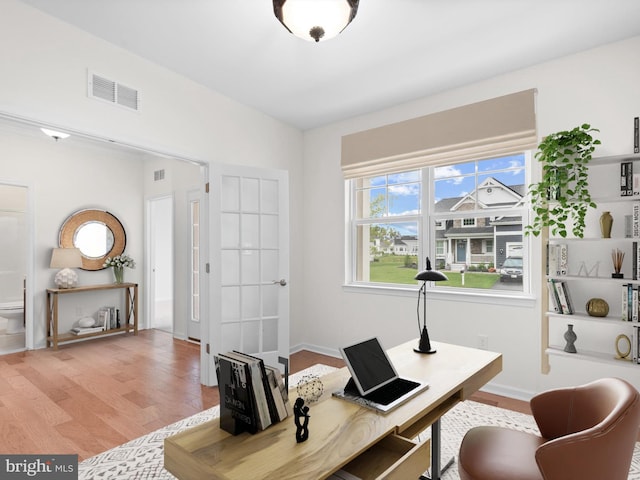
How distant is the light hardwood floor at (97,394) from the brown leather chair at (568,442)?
147 centimetres

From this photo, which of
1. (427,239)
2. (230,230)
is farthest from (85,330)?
(427,239)

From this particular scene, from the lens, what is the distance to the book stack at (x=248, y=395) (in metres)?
1.26

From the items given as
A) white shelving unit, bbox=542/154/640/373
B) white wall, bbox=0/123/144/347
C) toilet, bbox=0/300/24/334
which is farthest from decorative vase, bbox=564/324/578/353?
toilet, bbox=0/300/24/334

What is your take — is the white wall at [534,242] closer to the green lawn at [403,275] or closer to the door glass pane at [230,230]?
the green lawn at [403,275]

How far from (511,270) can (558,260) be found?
0.55 meters

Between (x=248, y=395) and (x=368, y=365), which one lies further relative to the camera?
(x=368, y=365)

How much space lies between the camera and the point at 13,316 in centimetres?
486

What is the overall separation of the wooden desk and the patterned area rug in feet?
3.21

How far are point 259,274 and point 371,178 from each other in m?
1.59

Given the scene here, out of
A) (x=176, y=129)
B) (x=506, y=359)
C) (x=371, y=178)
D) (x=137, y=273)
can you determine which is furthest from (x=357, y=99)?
(x=137, y=273)

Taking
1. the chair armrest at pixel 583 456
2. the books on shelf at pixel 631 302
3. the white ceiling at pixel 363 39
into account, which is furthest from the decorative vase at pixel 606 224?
the chair armrest at pixel 583 456

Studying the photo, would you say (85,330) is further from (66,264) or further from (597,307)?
(597,307)

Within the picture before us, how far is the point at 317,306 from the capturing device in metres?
4.39

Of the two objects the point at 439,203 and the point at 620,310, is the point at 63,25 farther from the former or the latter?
the point at 620,310
